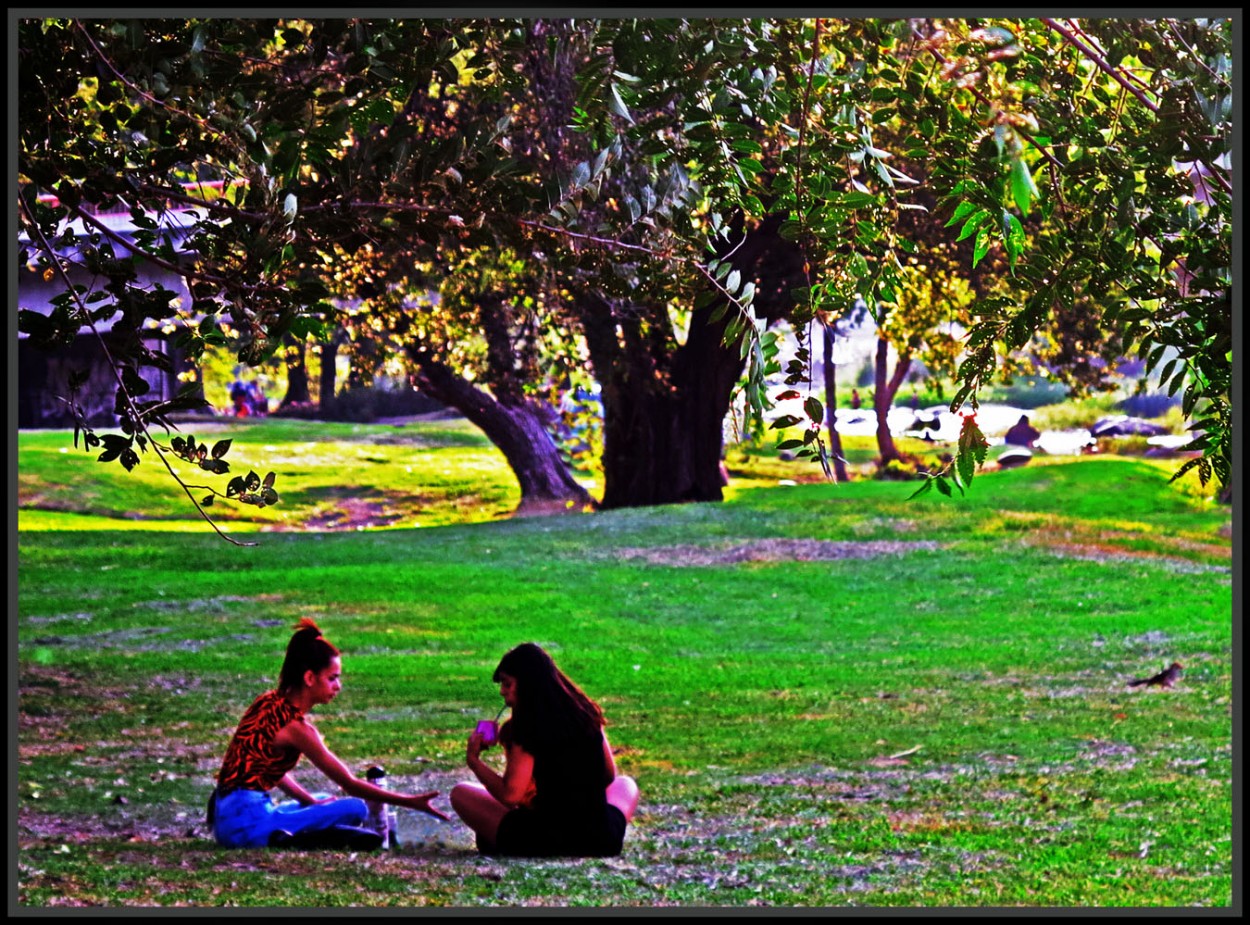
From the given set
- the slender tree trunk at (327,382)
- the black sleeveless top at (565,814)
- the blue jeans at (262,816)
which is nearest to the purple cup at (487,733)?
the black sleeveless top at (565,814)

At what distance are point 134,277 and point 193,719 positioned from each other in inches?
255

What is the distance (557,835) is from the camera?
531cm

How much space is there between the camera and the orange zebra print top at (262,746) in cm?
516

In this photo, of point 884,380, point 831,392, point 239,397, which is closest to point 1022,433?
point 884,380

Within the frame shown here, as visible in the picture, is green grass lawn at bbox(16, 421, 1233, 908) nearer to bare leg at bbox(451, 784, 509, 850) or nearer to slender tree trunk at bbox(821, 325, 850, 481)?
bare leg at bbox(451, 784, 509, 850)

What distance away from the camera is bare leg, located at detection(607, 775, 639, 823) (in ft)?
17.7

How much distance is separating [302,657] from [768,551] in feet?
22.0

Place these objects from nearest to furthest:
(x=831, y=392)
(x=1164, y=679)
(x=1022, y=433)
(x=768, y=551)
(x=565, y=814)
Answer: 1. (x=565, y=814)
2. (x=1164, y=679)
3. (x=831, y=392)
4. (x=768, y=551)
5. (x=1022, y=433)

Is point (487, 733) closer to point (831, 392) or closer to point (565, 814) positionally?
point (565, 814)

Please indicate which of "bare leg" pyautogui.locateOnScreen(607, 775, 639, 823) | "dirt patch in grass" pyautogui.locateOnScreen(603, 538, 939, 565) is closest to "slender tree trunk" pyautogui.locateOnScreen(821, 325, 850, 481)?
"dirt patch in grass" pyautogui.locateOnScreen(603, 538, 939, 565)

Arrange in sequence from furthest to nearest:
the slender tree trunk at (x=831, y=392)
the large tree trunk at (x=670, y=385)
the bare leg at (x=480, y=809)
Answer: the slender tree trunk at (x=831, y=392)
the large tree trunk at (x=670, y=385)
the bare leg at (x=480, y=809)

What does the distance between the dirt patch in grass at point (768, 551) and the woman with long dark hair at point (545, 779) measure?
5.77 m

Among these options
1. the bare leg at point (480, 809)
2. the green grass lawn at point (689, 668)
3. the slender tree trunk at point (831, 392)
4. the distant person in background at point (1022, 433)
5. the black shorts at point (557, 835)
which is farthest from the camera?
the distant person in background at point (1022, 433)

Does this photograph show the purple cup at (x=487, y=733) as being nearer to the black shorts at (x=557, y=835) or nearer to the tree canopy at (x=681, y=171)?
the black shorts at (x=557, y=835)
